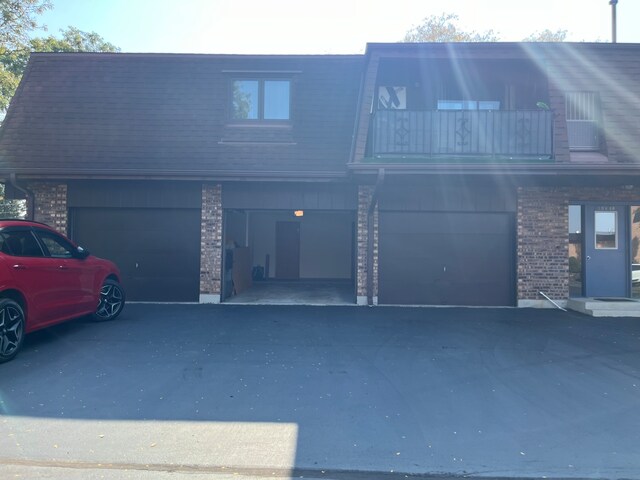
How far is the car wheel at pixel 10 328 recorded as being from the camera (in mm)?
5406

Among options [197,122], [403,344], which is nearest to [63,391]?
[403,344]

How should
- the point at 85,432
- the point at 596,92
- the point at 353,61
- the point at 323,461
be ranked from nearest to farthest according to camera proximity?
A: 1. the point at 323,461
2. the point at 85,432
3. the point at 596,92
4. the point at 353,61

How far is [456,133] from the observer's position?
31.3 feet

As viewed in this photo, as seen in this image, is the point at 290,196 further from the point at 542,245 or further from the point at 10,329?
the point at 10,329

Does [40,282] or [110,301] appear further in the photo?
[110,301]

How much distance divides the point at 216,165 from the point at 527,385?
7655mm

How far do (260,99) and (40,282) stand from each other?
6.87 m

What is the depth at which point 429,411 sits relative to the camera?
4254mm

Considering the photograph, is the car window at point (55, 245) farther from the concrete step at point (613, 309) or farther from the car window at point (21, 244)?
the concrete step at point (613, 309)

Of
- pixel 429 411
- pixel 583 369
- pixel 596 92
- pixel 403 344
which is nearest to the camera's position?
pixel 429 411

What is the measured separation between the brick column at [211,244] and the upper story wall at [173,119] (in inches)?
27.2

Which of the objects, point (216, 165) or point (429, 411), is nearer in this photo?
point (429, 411)

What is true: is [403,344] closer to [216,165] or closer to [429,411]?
[429,411]

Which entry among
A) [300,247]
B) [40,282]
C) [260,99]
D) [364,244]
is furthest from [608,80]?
[40,282]
